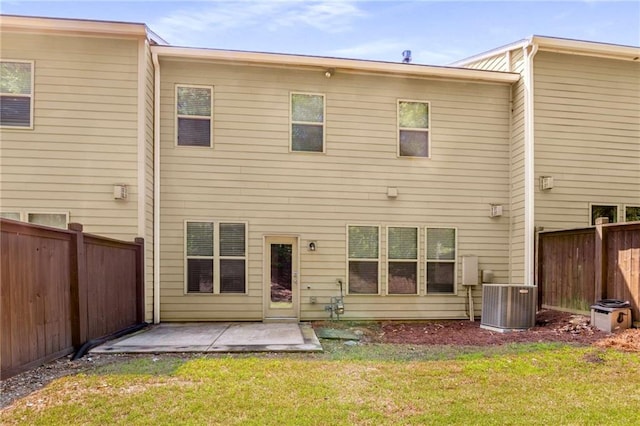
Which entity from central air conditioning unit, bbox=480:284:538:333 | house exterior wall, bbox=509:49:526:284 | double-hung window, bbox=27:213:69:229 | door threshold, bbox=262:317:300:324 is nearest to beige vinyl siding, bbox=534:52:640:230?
house exterior wall, bbox=509:49:526:284

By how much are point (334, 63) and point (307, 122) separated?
122 cm

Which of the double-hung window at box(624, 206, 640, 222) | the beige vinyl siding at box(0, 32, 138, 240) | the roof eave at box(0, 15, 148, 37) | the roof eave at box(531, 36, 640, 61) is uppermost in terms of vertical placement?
the roof eave at box(531, 36, 640, 61)

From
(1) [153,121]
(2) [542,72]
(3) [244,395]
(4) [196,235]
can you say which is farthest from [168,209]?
(2) [542,72]

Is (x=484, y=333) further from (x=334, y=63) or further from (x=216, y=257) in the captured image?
(x=334, y=63)

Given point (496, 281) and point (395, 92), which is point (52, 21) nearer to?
point (395, 92)

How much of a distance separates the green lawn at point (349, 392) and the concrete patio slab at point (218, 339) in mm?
442

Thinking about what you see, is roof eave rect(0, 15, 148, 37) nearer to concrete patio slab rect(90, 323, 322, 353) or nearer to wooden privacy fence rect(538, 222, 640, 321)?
concrete patio slab rect(90, 323, 322, 353)

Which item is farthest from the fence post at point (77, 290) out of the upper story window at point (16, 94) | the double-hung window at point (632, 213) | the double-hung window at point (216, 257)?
the double-hung window at point (632, 213)

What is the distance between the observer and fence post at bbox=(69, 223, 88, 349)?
16.0ft

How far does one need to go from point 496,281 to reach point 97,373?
714 centimetres

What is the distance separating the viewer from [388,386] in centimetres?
369

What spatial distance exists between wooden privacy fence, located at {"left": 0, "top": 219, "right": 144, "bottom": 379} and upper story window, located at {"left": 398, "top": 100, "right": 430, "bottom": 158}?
18.0 ft

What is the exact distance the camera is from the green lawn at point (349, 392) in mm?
3025

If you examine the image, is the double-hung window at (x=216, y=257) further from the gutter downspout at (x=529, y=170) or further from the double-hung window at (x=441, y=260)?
the gutter downspout at (x=529, y=170)
